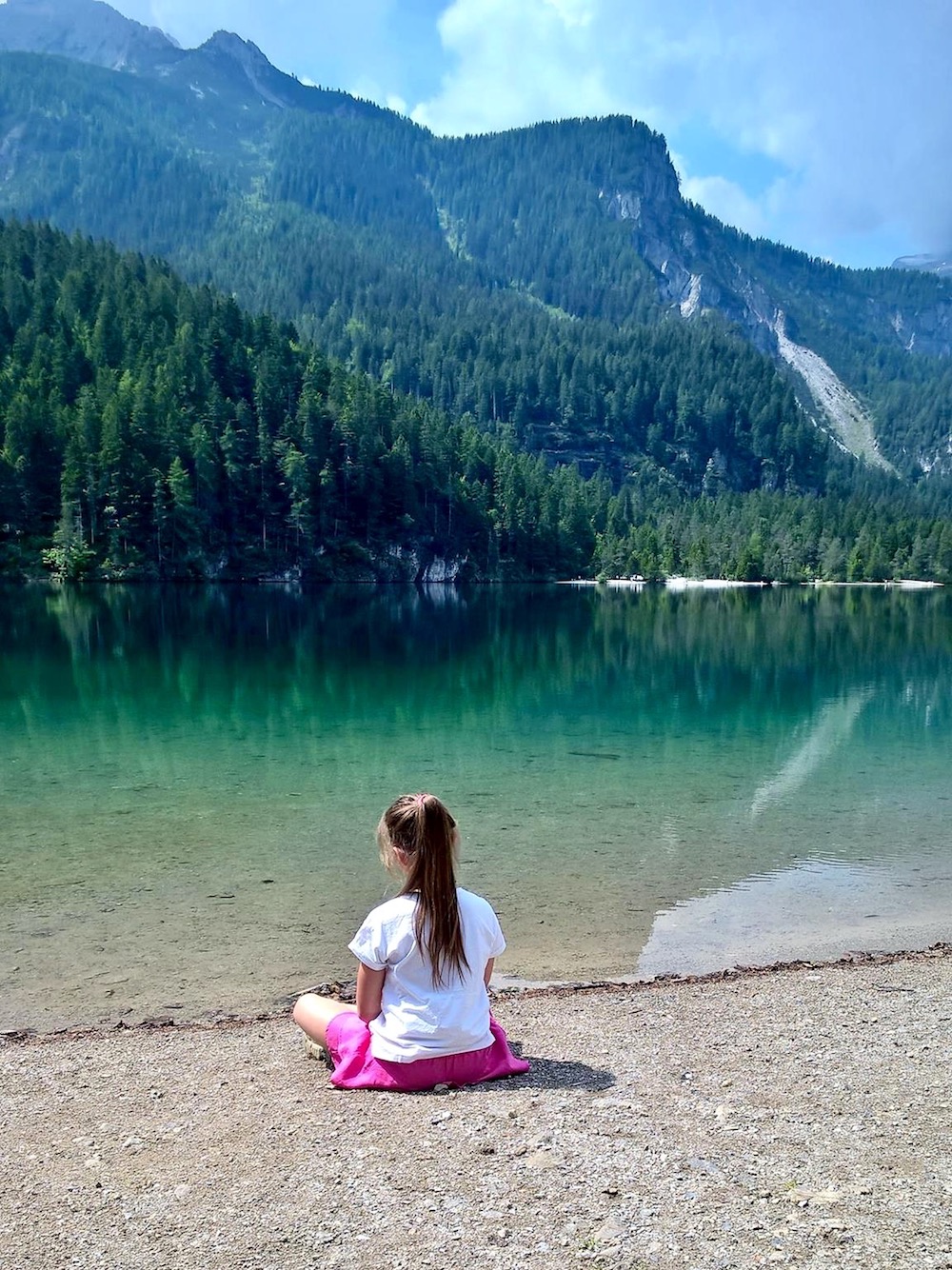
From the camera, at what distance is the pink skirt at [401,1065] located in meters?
6.54

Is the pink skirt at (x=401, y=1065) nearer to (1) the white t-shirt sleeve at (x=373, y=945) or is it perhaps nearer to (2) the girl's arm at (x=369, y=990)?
(2) the girl's arm at (x=369, y=990)

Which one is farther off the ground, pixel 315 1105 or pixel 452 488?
pixel 452 488

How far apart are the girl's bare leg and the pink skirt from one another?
9 centimetres

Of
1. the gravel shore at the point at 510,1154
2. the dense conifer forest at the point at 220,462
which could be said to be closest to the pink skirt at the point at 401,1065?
A: the gravel shore at the point at 510,1154

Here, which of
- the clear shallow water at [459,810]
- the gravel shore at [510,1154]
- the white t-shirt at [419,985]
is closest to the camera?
the gravel shore at [510,1154]

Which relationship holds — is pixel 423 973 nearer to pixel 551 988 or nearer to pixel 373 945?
pixel 373 945

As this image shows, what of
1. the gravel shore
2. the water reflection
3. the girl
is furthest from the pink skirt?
the water reflection

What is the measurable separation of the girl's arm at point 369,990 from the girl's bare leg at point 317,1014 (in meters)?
0.64

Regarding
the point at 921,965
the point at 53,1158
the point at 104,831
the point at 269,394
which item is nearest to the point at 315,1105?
the point at 53,1158

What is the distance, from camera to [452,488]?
155 metres

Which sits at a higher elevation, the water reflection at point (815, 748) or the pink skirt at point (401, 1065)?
the pink skirt at point (401, 1065)

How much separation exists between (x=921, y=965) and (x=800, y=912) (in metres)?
2.82

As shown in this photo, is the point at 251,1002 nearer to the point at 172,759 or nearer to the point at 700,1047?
the point at 700,1047

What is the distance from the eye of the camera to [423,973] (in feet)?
20.6
